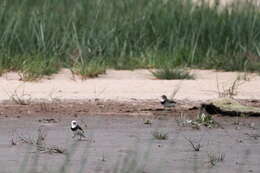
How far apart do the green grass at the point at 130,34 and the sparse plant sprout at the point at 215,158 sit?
3.87 m

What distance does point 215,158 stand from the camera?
7277 mm

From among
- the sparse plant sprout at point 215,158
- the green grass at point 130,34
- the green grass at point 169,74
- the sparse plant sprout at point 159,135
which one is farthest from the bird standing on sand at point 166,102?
the green grass at point 130,34

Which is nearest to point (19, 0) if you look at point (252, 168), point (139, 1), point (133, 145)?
point (139, 1)

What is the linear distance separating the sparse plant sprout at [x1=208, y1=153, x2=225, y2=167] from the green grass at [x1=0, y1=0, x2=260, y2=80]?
12.7 ft

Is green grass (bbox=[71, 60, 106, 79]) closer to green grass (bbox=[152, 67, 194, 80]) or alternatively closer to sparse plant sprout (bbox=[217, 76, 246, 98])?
green grass (bbox=[152, 67, 194, 80])

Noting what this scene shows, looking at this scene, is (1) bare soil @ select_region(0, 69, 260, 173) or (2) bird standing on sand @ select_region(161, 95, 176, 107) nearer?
(1) bare soil @ select_region(0, 69, 260, 173)

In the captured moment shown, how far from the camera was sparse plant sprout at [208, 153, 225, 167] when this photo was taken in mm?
→ 7172

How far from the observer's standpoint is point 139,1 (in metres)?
13.6

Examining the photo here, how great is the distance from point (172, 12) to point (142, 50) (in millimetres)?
876

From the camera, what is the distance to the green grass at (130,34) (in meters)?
11.7

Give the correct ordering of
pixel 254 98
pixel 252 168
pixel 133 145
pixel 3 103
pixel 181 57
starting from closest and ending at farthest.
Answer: pixel 252 168, pixel 133 145, pixel 3 103, pixel 254 98, pixel 181 57

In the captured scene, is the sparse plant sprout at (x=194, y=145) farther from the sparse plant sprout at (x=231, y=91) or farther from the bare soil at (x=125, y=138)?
the sparse plant sprout at (x=231, y=91)

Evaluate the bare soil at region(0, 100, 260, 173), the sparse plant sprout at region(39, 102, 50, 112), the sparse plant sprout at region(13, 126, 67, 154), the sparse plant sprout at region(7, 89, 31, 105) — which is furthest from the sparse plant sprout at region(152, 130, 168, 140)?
the sparse plant sprout at region(7, 89, 31, 105)

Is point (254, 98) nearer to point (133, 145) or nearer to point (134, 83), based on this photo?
point (134, 83)
